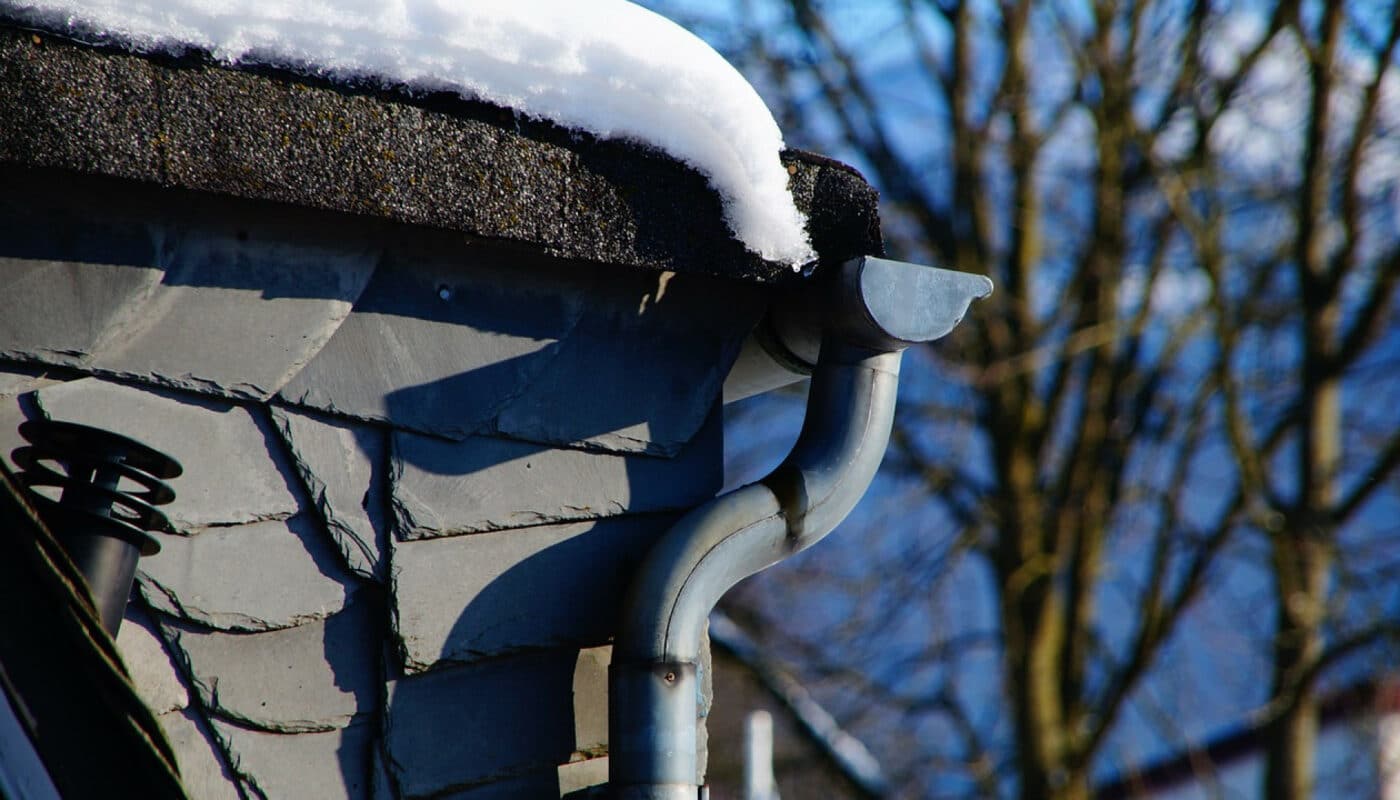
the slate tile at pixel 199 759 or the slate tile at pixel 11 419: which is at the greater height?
the slate tile at pixel 11 419

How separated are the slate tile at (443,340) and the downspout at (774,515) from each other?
288 millimetres

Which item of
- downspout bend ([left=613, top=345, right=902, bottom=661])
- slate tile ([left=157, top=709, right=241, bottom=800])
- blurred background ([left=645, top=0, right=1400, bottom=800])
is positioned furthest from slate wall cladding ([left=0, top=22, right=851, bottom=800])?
blurred background ([left=645, top=0, right=1400, bottom=800])

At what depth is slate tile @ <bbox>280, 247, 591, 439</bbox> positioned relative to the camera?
1.45 metres

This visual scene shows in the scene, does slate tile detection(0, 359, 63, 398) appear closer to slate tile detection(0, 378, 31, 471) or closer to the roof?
slate tile detection(0, 378, 31, 471)

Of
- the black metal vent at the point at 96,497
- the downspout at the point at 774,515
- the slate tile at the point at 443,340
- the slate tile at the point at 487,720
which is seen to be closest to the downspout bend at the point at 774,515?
the downspout at the point at 774,515

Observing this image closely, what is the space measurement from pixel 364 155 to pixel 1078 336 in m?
6.57

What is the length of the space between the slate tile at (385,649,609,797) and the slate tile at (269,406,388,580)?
0.53 ft

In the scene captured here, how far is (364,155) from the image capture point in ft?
4.34

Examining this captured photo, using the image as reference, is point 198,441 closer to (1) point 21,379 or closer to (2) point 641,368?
(1) point 21,379

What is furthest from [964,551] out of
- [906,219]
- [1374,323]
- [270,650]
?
[270,650]

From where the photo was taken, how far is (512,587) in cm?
155

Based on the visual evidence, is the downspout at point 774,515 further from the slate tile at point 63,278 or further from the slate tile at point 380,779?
the slate tile at point 63,278

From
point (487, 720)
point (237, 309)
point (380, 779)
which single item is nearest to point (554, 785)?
point (487, 720)

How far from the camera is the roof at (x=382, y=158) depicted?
1.17m
